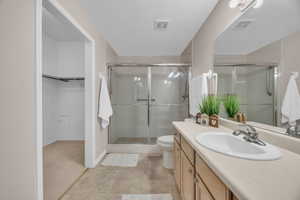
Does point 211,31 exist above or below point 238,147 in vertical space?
above

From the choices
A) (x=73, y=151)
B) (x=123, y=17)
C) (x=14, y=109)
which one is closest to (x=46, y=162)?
(x=73, y=151)

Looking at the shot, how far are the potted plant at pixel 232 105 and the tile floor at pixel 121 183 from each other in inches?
44.4

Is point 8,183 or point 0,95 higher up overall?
point 0,95

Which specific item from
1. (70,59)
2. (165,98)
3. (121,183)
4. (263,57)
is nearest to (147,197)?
(121,183)

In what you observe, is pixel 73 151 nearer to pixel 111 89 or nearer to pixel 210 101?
pixel 111 89

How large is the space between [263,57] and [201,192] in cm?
114

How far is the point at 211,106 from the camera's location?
1.79 m

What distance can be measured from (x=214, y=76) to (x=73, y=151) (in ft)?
9.96

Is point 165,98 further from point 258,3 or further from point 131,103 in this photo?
point 258,3

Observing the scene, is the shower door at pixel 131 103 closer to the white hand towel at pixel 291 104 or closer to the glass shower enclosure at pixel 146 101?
the glass shower enclosure at pixel 146 101

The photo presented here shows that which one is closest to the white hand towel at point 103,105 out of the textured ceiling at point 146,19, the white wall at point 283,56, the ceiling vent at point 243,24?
the textured ceiling at point 146,19

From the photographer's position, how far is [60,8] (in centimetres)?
147

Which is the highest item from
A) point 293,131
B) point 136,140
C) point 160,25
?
point 160,25

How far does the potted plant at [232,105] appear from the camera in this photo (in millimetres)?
1477
